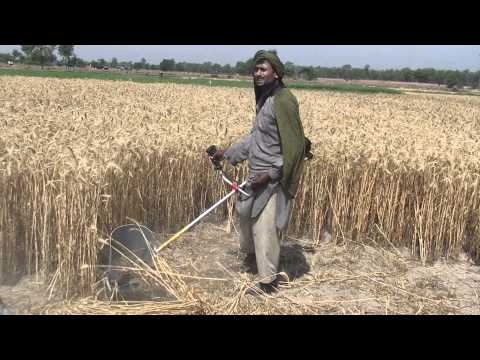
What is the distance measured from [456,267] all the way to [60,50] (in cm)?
8180

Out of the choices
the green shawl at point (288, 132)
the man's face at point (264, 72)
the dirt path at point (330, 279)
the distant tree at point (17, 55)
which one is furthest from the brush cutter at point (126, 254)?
the distant tree at point (17, 55)

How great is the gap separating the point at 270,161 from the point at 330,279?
1.55 metres

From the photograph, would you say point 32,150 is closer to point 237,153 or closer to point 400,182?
point 237,153

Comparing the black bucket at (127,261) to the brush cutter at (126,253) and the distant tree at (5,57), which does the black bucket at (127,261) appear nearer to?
the brush cutter at (126,253)

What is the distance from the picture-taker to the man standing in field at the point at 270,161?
4238 mm

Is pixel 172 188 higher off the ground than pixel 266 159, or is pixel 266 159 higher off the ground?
pixel 266 159

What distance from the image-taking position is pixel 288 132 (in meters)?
4.23

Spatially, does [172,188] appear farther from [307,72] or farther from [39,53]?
[307,72]

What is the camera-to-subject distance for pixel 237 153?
4.73 m

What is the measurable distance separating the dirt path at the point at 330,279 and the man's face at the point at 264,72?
1.86m

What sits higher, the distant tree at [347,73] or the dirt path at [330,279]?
the distant tree at [347,73]

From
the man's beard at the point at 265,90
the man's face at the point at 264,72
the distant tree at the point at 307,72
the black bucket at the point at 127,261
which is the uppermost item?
the distant tree at the point at 307,72

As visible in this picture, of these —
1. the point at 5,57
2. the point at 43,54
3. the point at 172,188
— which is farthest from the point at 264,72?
the point at 5,57

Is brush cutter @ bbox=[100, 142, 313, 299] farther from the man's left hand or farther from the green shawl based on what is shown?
the green shawl
